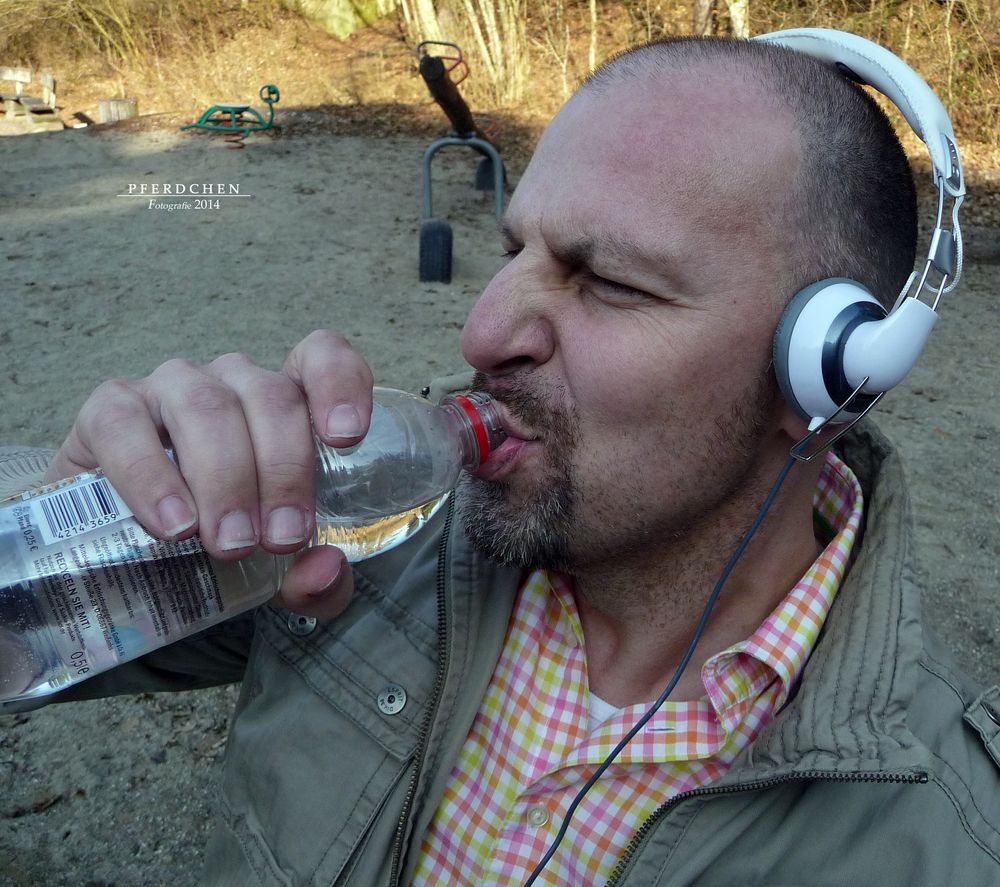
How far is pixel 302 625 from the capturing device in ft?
5.54

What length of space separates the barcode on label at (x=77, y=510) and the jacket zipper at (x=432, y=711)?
0.60 meters

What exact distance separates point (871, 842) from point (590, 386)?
83 cm

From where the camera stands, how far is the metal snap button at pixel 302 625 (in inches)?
66.3

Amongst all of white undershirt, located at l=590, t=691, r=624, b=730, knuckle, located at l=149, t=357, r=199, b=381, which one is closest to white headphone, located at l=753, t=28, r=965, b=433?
white undershirt, located at l=590, t=691, r=624, b=730

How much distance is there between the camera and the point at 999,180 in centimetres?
920

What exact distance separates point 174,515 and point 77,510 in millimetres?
196

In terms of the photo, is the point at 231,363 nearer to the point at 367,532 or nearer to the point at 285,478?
the point at 285,478

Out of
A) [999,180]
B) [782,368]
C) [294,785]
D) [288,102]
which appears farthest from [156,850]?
[288,102]

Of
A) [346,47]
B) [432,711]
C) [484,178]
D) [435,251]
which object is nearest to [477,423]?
[432,711]

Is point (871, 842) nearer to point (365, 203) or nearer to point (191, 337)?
point (191, 337)

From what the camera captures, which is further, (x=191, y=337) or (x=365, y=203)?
(x=365, y=203)

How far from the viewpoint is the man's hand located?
1.17 metres

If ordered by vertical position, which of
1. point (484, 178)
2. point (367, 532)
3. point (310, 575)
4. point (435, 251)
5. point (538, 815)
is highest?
point (310, 575)

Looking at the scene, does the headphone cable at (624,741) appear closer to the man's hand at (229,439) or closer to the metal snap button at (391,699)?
the metal snap button at (391,699)
